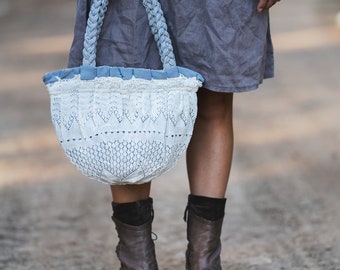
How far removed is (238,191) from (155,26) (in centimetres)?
186

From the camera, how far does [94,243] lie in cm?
339

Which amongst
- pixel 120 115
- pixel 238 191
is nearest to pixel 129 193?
pixel 120 115

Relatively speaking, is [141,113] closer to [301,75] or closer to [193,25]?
[193,25]

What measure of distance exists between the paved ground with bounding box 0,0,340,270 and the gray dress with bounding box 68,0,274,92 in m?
0.95

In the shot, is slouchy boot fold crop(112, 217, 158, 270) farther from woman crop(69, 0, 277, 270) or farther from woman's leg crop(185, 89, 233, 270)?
woman's leg crop(185, 89, 233, 270)

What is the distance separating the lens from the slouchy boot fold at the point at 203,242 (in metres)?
2.62

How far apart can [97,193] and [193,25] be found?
1.83m

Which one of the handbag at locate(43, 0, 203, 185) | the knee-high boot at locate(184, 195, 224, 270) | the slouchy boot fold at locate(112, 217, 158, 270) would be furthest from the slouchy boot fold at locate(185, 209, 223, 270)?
the handbag at locate(43, 0, 203, 185)

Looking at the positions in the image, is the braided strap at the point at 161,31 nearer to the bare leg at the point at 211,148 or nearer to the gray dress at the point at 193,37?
the gray dress at the point at 193,37

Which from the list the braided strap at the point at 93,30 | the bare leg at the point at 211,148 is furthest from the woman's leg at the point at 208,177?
the braided strap at the point at 93,30

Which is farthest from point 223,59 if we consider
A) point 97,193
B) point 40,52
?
point 40,52

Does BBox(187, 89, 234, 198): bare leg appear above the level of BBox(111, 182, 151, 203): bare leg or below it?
above

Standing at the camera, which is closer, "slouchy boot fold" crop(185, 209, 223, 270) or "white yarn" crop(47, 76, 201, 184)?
"white yarn" crop(47, 76, 201, 184)

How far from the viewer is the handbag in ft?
7.21
